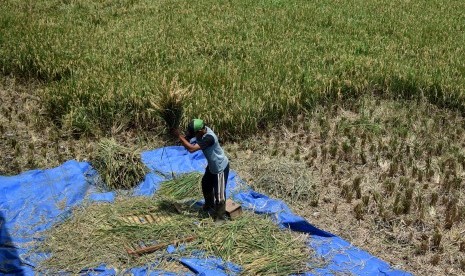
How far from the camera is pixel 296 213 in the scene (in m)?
5.29

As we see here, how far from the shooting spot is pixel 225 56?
897cm

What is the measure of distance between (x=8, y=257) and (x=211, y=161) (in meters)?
1.83

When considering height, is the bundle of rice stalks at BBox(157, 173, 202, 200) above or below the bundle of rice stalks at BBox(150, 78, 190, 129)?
below

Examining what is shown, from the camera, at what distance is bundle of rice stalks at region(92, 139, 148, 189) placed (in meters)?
5.45

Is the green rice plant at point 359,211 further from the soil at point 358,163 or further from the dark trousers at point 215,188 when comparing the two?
the dark trousers at point 215,188

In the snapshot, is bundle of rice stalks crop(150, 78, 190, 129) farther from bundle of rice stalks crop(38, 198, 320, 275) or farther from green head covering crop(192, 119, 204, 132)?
bundle of rice stalks crop(38, 198, 320, 275)

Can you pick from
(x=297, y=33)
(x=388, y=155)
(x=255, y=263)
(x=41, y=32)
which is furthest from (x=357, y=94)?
(x=41, y=32)

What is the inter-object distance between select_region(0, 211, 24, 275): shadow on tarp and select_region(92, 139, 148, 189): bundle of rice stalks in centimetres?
118

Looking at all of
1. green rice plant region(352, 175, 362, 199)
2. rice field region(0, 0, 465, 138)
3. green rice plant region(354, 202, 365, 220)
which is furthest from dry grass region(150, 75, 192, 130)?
green rice plant region(352, 175, 362, 199)

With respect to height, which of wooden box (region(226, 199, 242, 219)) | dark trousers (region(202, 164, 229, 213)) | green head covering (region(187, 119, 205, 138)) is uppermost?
green head covering (region(187, 119, 205, 138))

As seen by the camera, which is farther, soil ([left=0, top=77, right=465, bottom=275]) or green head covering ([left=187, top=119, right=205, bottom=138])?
soil ([left=0, top=77, right=465, bottom=275])

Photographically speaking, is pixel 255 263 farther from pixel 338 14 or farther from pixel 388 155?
pixel 338 14

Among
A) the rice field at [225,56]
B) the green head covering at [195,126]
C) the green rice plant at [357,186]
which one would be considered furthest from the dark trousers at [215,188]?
the green rice plant at [357,186]

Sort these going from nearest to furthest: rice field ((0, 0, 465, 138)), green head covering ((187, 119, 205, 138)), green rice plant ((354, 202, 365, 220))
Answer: green head covering ((187, 119, 205, 138)) → green rice plant ((354, 202, 365, 220)) → rice field ((0, 0, 465, 138))
